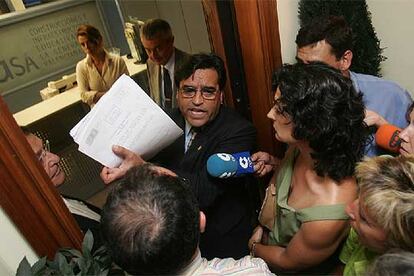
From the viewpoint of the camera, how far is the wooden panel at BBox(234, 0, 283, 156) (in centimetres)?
127

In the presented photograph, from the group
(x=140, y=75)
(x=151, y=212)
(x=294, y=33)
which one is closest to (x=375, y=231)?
(x=151, y=212)

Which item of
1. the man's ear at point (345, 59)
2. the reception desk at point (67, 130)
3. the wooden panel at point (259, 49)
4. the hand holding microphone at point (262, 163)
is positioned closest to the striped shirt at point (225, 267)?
the hand holding microphone at point (262, 163)

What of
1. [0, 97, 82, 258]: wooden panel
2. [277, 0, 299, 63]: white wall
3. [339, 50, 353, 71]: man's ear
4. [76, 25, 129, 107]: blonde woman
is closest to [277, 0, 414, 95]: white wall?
[277, 0, 299, 63]: white wall

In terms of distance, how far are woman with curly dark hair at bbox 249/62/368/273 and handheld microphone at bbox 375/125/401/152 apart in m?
0.14

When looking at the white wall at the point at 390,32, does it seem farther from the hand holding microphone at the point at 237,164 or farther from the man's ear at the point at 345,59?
the hand holding microphone at the point at 237,164

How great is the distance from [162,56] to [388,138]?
1516 millimetres

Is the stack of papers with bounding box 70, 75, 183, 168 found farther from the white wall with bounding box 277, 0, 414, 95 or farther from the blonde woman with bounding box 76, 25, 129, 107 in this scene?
the blonde woman with bounding box 76, 25, 129, 107

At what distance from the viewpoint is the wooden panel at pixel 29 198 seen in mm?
653

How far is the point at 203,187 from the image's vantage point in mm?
1178

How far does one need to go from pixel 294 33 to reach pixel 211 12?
51 centimetres

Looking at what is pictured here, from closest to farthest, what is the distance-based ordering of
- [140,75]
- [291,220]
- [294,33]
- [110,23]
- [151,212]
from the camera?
[151,212], [291,220], [294,33], [140,75], [110,23]

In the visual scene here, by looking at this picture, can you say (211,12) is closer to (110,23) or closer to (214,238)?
(214,238)

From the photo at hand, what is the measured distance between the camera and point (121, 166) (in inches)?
37.4

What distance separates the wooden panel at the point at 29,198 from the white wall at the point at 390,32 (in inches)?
45.9
